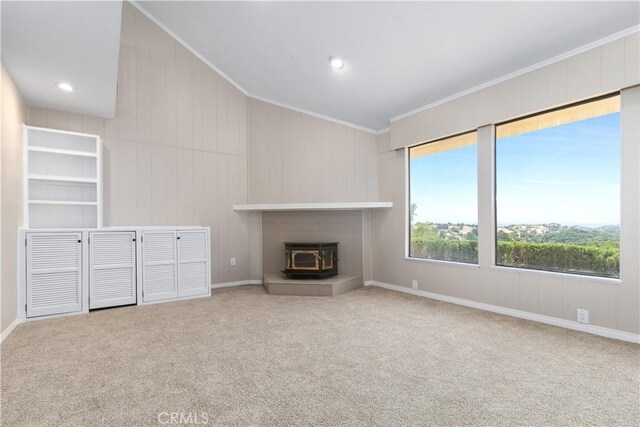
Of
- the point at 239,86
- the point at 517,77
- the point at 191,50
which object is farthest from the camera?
the point at 239,86

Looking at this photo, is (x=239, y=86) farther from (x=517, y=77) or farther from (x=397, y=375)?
(x=397, y=375)

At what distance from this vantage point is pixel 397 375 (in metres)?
2.26

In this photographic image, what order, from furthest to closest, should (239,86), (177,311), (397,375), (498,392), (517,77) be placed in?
(239,86) < (177,311) < (517,77) < (397,375) < (498,392)

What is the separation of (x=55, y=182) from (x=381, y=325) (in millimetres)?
4116

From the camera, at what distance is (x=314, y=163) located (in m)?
5.61

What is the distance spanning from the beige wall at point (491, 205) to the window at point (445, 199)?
15 centimetres

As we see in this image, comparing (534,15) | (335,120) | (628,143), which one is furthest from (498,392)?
(335,120)

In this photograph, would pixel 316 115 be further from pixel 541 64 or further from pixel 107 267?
pixel 107 267

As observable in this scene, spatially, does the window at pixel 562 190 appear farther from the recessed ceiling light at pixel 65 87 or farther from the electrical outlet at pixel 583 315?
the recessed ceiling light at pixel 65 87

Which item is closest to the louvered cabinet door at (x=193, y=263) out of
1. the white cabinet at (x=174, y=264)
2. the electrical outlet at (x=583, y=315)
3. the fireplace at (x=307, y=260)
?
the white cabinet at (x=174, y=264)

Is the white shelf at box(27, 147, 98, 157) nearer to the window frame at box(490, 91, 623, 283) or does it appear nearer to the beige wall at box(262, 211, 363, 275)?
the beige wall at box(262, 211, 363, 275)

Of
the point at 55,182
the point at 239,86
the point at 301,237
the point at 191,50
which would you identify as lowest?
the point at 301,237

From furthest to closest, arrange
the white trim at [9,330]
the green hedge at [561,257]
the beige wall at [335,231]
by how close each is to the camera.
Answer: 1. the beige wall at [335,231]
2. the green hedge at [561,257]
3. the white trim at [9,330]

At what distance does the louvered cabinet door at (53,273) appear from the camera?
3.60 meters
